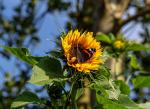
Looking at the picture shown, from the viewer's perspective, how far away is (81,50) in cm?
122

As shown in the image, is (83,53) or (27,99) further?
(27,99)

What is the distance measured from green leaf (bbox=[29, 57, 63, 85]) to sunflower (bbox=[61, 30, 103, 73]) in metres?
0.04

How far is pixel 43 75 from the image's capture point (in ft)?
3.81

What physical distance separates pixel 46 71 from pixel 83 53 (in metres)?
0.10

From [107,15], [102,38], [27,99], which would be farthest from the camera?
[107,15]

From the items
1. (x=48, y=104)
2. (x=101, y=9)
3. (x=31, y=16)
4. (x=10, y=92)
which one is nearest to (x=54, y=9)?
(x=31, y=16)

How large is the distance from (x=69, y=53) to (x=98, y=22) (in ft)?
11.4

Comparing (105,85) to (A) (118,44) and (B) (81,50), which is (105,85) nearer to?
(B) (81,50)

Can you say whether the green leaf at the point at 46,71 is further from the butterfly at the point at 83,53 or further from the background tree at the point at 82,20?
the background tree at the point at 82,20

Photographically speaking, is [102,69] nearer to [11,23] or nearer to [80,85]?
[80,85]

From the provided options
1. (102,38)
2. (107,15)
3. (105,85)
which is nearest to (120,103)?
(105,85)

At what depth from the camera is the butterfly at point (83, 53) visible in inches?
47.3

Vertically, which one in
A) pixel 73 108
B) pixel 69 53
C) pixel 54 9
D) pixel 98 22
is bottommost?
pixel 73 108

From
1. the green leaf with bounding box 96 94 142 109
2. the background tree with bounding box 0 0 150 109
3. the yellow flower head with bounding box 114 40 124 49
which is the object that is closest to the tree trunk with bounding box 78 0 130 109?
the background tree with bounding box 0 0 150 109
